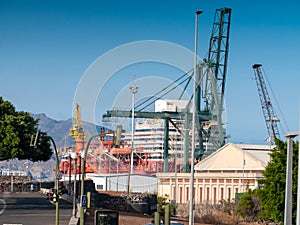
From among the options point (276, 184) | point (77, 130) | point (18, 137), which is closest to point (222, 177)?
point (276, 184)

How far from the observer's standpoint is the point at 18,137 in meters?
58.8

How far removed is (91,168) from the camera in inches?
6388

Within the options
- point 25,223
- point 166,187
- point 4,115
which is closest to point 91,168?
point 166,187

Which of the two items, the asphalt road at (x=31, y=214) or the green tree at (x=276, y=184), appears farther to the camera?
the green tree at (x=276, y=184)

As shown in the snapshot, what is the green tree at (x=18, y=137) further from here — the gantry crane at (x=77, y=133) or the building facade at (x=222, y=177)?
the gantry crane at (x=77, y=133)

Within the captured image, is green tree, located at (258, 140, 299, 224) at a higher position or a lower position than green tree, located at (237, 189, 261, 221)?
higher

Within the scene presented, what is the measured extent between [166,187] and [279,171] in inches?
2042

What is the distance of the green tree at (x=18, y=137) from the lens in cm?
5853

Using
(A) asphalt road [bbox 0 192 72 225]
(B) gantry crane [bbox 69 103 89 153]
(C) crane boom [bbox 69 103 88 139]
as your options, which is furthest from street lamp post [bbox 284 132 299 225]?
(C) crane boom [bbox 69 103 88 139]

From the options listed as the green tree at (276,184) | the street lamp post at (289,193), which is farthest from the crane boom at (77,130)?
the street lamp post at (289,193)

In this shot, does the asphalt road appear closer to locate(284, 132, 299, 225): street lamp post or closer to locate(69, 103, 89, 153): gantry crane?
locate(284, 132, 299, 225): street lamp post

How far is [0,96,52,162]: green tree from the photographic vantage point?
5853cm

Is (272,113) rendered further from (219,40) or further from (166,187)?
(166,187)

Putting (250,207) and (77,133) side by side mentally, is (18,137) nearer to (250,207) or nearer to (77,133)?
(250,207)
